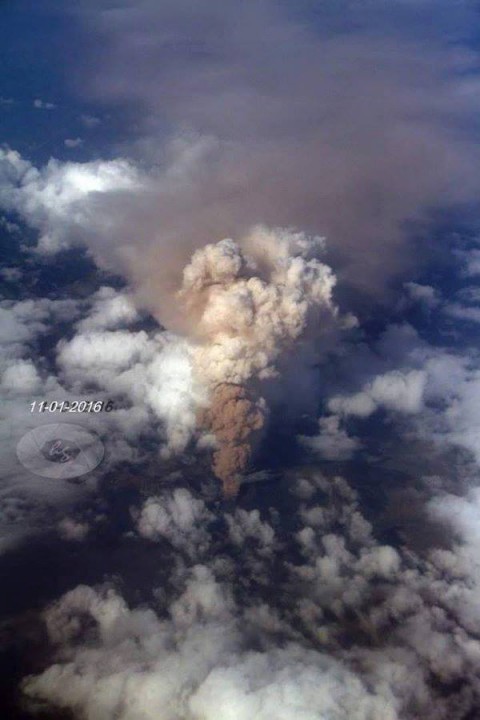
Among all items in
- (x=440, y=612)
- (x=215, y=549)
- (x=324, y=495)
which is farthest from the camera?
(x=324, y=495)

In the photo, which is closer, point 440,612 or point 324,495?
point 440,612

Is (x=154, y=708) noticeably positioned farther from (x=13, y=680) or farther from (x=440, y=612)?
(x=440, y=612)

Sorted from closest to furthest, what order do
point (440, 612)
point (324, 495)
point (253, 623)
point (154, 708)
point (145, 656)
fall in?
point (154, 708) < point (145, 656) < point (253, 623) < point (440, 612) < point (324, 495)

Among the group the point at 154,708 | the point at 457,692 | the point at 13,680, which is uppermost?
the point at 154,708

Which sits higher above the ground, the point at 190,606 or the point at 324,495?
the point at 190,606

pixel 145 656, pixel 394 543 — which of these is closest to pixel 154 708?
pixel 145 656

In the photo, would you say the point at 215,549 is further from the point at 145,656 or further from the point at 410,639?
the point at 410,639

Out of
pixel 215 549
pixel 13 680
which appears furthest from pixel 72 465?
pixel 13 680

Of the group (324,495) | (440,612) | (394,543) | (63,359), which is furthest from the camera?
(63,359)

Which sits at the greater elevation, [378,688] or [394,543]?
[378,688]
